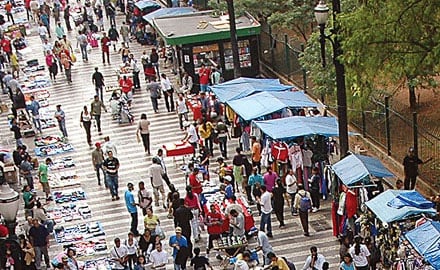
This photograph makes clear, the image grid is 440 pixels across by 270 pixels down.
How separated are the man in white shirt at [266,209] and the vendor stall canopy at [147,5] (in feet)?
85.1

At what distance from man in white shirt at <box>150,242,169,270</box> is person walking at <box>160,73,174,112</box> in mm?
14953

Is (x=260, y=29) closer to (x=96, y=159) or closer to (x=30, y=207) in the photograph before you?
(x=96, y=159)

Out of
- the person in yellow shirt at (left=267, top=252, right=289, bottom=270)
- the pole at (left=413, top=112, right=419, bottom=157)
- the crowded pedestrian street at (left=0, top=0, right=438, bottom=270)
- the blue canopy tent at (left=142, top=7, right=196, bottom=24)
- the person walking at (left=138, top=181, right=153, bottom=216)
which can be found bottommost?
the crowded pedestrian street at (left=0, top=0, right=438, bottom=270)

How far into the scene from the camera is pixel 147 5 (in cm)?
4931

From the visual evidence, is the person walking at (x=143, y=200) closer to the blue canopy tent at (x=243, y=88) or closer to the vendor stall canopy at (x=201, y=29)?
the blue canopy tent at (x=243, y=88)

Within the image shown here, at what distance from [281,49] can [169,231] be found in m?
13.9

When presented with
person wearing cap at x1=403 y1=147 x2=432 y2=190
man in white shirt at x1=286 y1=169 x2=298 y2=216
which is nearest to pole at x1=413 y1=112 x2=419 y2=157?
person wearing cap at x1=403 y1=147 x2=432 y2=190

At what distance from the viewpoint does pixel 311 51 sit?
30.7 meters

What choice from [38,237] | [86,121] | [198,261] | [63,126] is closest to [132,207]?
[38,237]

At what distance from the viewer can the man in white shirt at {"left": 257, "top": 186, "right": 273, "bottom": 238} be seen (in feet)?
78.0

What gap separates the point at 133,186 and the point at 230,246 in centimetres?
500

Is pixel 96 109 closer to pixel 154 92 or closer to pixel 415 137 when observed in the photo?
pixel 154 92

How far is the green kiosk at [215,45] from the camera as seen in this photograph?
37719 millimetres

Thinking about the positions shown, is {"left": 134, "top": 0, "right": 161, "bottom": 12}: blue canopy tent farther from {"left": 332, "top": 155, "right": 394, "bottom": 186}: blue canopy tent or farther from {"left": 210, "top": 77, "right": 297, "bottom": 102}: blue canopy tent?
{"left": 332, "top": 155, "right": 394, "bottom": 186}: blue canopy tent
